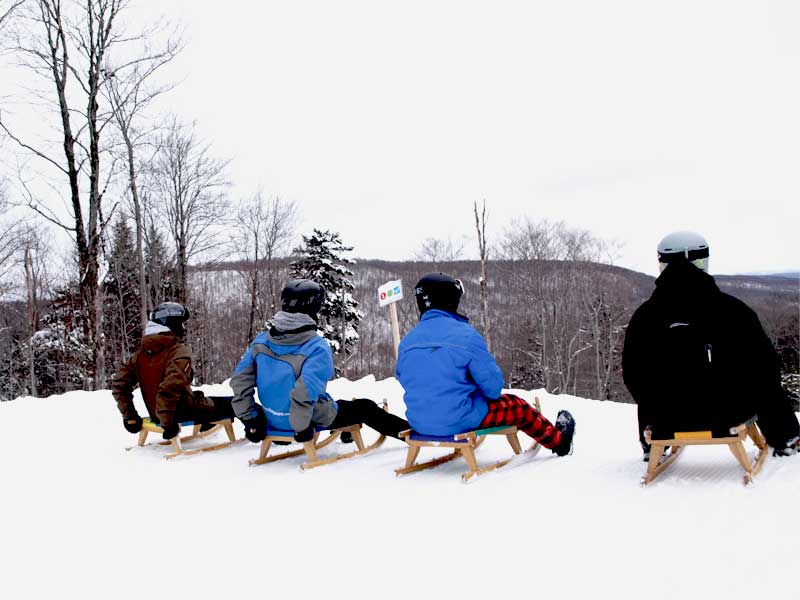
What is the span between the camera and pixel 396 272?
49.1 meters

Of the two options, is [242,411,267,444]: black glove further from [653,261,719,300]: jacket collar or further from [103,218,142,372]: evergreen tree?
[103,218,142,372]: evergreen tree

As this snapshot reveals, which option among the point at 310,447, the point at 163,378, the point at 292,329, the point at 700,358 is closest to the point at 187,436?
the point at 163,378

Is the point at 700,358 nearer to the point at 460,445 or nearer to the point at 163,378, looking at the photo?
the point at 460,445

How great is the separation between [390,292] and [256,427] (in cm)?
407

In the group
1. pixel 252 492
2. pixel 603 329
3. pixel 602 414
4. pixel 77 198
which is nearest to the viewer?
pixel 252 492

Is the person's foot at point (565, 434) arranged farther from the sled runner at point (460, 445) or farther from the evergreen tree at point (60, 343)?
the evergreen tree at point (60, 343)

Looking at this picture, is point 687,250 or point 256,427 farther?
point 256,427

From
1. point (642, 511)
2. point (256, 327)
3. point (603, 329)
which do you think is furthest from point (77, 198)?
point (603, 329)

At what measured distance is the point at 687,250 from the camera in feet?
13.2

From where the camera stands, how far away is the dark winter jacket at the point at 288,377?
5.09m

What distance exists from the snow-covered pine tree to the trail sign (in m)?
22.4

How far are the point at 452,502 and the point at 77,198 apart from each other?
1342 centimetres

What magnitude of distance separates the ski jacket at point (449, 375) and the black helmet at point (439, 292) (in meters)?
0.07

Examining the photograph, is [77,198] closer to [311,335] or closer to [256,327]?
[311,335]
